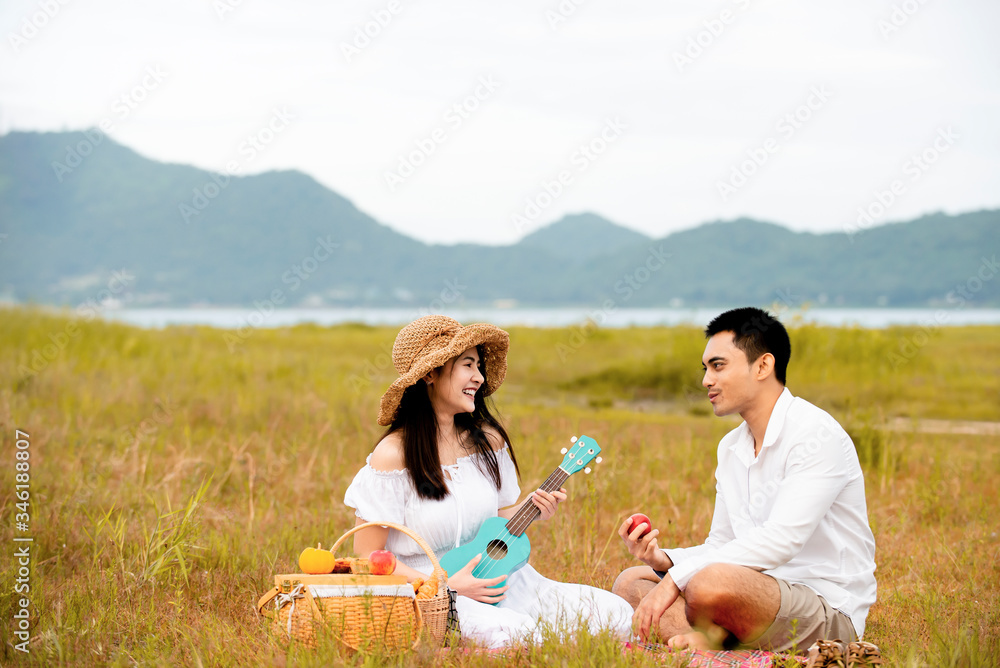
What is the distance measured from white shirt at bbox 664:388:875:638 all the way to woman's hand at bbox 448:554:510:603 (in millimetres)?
795

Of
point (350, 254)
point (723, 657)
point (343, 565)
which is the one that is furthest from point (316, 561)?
point (350, 254)

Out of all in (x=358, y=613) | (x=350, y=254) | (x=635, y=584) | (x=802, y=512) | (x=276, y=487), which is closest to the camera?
(x=358, y=613)

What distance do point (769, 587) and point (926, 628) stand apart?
1324 mm

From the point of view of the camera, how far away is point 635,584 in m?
4.16

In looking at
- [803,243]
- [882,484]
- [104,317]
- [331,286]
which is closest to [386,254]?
[331,286]

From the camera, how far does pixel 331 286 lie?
138 m

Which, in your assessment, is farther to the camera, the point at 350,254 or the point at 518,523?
the point at 350,254

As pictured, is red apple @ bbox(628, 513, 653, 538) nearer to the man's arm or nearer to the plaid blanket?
the man's arm

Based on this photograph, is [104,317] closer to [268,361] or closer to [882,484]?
[268,361]

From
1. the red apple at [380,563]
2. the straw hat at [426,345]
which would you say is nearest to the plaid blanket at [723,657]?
the red apple at [380,563]

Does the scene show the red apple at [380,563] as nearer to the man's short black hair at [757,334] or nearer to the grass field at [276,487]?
the grass field at [276,487]

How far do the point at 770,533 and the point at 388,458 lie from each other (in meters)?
1.72

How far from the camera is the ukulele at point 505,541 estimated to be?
12.5 ft

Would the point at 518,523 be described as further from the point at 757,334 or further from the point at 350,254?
the point at 350,254
